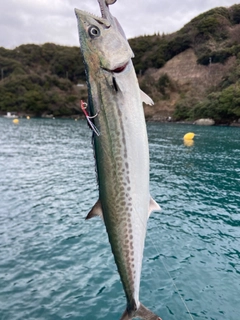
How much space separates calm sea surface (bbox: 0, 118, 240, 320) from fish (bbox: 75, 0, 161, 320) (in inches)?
267

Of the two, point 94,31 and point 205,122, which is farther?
point 205,122

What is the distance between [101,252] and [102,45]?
11.6 metres

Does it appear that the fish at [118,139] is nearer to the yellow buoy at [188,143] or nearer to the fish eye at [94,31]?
the fish eye at [94,31]

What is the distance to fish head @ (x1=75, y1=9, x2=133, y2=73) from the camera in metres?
3.36

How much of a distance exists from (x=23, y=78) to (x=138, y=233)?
163m

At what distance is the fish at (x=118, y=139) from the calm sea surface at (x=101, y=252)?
6788 mm

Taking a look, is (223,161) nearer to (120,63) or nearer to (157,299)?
(157,299)

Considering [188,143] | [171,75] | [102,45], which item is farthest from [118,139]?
[171,75]

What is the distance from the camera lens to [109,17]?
341 cm

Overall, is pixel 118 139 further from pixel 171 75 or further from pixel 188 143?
pixel 171 75

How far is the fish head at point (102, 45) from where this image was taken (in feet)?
11.0

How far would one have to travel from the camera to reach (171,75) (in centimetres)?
14788

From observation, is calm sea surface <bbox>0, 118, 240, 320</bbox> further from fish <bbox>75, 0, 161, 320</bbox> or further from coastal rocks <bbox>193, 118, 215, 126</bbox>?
coastal rocks <bbox>193, 118, 215, 126</bbox>

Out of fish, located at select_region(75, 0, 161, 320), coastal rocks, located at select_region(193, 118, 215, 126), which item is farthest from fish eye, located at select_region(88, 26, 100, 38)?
coastal rocks, located at select_region(193, 118, 215, 126)
